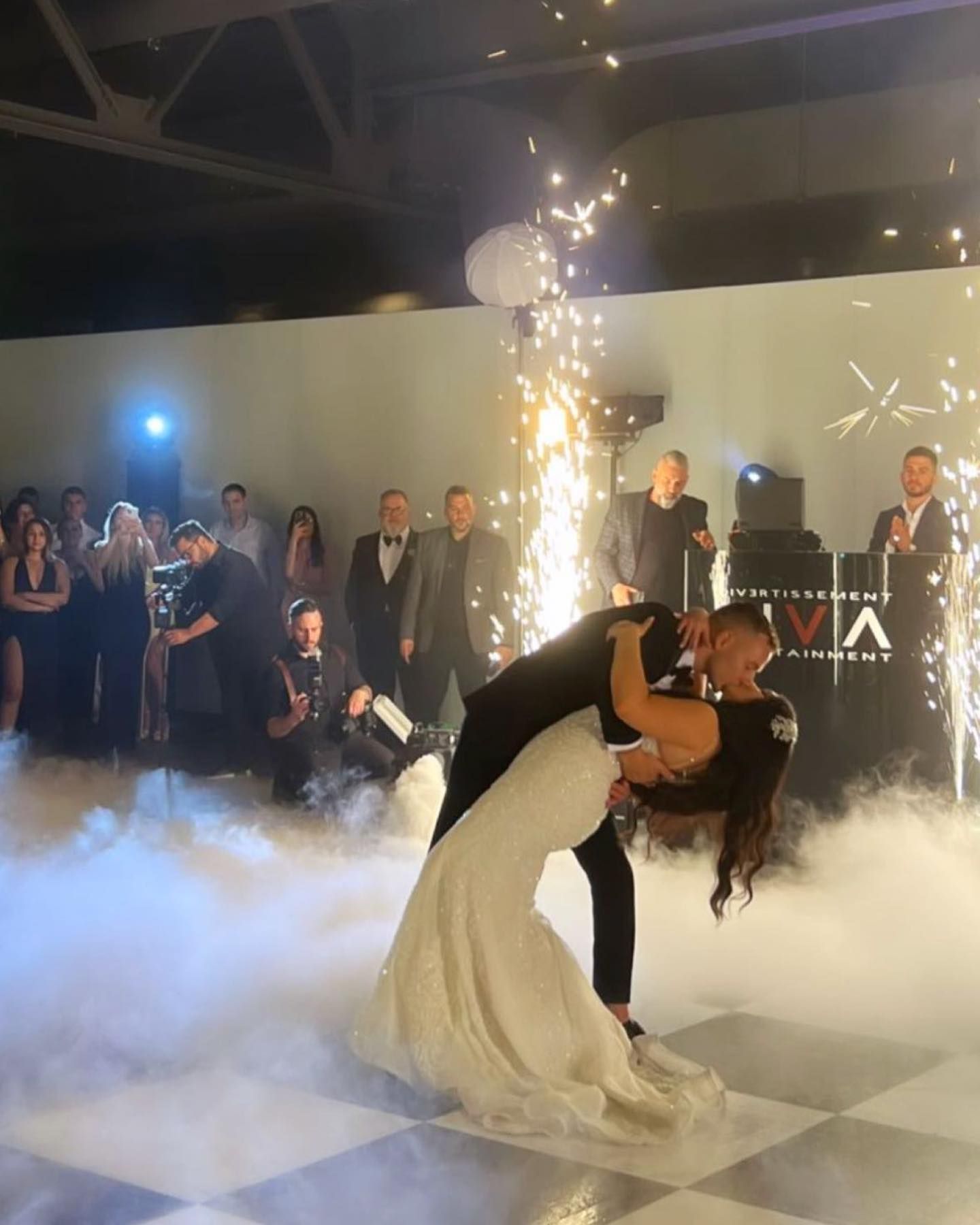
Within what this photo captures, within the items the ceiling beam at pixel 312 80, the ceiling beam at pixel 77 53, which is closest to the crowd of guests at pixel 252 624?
the ceiling beam at pixel 312 80

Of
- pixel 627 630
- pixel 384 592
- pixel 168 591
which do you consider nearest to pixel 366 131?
pixel 384 592

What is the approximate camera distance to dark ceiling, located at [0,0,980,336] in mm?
5973

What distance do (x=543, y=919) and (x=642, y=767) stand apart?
15.1 inches

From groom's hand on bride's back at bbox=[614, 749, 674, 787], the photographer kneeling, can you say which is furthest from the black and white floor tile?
the photographer kneeling

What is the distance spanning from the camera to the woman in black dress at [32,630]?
8.39m

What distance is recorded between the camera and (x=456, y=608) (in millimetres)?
7574

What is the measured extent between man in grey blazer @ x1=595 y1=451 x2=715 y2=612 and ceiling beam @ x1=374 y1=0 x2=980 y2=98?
1.73 meters

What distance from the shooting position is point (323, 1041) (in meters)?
3.56

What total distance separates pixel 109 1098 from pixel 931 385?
460cm

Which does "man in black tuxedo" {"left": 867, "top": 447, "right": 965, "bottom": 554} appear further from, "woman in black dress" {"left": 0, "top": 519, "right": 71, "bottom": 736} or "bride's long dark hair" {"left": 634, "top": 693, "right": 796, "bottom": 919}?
"woman in black dress" {"left": 0, "top": 519, "right": 71, "bottom": 736}

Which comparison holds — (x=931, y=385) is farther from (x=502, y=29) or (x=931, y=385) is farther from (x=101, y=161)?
(x=101, y=161)

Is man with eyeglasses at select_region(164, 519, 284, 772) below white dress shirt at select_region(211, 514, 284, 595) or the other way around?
below

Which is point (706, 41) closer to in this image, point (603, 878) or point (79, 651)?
point (603, 878)

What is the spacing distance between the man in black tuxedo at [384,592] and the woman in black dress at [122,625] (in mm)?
1144
